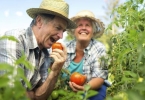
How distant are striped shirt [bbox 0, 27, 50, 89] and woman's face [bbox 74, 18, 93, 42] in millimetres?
747

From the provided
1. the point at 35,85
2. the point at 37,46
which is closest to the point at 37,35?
the point at 37,46

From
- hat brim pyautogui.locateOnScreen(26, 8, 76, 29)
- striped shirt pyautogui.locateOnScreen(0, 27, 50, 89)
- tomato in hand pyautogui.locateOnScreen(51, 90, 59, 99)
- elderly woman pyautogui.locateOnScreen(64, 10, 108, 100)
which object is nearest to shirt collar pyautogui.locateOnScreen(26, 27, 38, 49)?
striped shirt pyautogui.locateOnScreen(0, 27, 50, 89)

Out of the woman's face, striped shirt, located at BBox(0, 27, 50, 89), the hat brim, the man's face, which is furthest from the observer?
the woman's face

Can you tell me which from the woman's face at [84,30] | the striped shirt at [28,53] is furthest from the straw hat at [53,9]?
the woman's face at [84,30]

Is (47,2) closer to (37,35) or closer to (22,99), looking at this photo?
(37,35)

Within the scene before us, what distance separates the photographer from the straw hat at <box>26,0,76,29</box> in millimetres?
2576

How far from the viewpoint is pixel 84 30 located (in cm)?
341

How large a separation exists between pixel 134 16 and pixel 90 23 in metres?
1.09

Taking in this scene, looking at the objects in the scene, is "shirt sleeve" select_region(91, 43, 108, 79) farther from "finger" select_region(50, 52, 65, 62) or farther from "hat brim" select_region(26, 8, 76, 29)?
"finger" select_region(50, 52, 65, 62)

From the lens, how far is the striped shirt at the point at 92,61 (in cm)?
327

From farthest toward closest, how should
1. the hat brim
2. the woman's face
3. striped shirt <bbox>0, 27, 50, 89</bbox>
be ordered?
the woman's face, the hat brim, striped shirt <bbox>0, 27, 50, 89</bbox>

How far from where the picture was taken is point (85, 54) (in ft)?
11.1

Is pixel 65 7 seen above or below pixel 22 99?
above

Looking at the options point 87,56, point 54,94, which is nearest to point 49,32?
point 54,94
